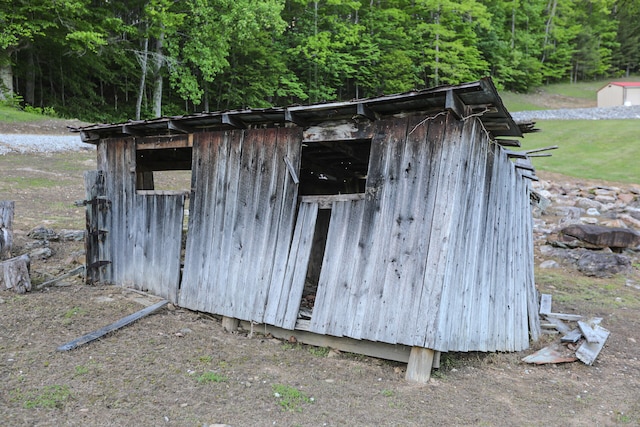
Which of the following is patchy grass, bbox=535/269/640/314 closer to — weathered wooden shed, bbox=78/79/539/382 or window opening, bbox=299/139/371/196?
weathered wooden shed, bbox=78/79/539/382

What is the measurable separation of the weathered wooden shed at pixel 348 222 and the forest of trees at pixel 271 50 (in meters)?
19.7

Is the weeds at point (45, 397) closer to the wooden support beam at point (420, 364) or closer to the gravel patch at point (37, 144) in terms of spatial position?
the wooden support beam at point (420, 364)

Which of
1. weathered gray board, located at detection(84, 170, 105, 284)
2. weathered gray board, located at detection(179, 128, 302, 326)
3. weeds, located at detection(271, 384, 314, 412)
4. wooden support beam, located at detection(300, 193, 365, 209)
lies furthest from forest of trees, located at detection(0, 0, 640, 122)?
weeds, located at detection(271, 384, 314, 412)

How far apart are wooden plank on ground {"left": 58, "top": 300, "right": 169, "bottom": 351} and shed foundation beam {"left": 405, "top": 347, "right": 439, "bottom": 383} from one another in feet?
12.9

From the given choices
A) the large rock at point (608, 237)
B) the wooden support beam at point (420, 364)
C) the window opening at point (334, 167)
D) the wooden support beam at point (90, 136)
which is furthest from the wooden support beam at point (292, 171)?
the large rock at point (608, 237)

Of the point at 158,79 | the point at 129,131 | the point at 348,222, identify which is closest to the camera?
the point at 348,222

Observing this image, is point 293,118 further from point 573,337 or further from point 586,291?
point 586,291

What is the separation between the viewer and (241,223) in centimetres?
667

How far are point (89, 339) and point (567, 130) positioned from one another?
3190 cm

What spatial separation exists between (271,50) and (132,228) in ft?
99.4

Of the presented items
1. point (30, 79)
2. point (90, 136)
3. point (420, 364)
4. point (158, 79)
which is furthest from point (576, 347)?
point (30, 79)

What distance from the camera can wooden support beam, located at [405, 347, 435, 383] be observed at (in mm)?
5176

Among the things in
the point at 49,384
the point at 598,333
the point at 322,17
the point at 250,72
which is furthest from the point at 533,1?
the point at 49,384

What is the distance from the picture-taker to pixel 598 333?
659 centimetres
